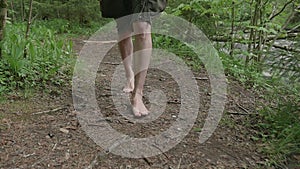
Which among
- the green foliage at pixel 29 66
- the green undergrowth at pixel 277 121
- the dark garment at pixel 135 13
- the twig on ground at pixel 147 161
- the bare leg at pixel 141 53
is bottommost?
the green undergrowth at pixel 277 121

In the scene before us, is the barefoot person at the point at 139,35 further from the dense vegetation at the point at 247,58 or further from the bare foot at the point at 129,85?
the dense vegetation at the point at 247,58

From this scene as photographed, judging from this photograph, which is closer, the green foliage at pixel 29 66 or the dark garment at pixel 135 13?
the dark garment at pixel 135 13

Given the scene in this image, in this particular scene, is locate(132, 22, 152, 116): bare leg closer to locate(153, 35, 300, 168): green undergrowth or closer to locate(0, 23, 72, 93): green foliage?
locate(153, 35, 300, 168): green undergrowth

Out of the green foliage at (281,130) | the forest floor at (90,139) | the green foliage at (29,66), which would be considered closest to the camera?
the forest floor at (90,139)

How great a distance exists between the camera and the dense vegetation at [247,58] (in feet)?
7.46

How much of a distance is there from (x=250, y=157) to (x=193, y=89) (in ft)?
4.06

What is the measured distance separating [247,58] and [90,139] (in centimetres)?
262

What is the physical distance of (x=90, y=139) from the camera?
205 centimetres

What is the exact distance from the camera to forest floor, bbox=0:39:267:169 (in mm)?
1825

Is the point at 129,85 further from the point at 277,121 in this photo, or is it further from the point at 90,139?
the point at 277,121

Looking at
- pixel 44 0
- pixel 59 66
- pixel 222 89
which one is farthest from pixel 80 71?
pixel 44 0

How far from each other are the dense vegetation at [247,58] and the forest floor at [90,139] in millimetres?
156

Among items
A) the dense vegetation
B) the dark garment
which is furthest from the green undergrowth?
the dark garment

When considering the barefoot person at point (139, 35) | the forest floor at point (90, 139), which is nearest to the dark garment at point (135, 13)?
the barefoot person at point (139, 35)
